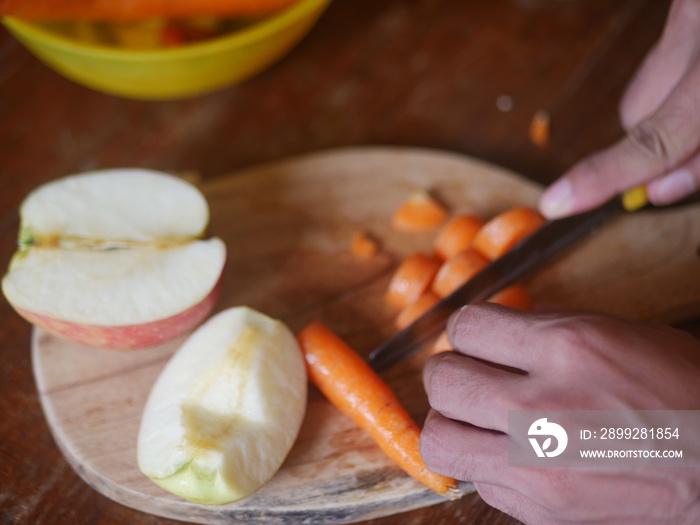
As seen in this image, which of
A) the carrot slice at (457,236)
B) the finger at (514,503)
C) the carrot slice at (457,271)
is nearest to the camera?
the finger at (514,503)

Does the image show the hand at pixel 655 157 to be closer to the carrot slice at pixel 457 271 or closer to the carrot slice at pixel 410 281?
the carrot slice at pixel 457 271

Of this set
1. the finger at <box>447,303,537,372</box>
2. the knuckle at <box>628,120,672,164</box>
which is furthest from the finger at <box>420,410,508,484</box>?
the knuckle at <box>628,120,672,164</box>

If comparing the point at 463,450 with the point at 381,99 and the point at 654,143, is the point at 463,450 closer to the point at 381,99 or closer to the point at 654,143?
the point at 654,143

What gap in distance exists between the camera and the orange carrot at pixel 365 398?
1.30 metres

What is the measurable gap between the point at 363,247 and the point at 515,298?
43 centimetres

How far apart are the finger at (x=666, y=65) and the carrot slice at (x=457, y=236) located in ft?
1.87

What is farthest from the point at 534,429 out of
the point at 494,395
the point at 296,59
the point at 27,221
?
the point at 296,59

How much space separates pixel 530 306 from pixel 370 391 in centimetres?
45

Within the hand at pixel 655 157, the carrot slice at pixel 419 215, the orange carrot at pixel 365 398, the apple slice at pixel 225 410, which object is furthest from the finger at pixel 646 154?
the apple slice at pixel 225 410

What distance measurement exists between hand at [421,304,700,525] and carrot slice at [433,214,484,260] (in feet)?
1.36

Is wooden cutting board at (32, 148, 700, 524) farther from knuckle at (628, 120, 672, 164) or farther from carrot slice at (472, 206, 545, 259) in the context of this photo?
knuckle at (628, 120, 672, 164)

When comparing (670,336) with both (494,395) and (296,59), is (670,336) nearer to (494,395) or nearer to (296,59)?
(494,395)

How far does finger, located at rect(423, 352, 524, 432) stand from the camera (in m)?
1.10

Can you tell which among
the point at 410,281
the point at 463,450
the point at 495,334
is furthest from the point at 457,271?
the point at 463,450
